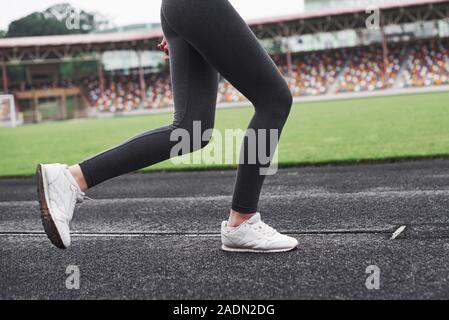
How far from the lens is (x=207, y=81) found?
7.86ft

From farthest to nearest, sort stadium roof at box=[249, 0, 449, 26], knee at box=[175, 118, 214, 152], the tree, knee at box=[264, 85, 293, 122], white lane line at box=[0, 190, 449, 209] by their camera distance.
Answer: the tree → stadium roof at box=[249, 0, 449, 26] → white lane line at box=[0, 190, 449, 209] → knee at box=[175, 118, 214, 152] → knee at box=[264, 85, 293, 122]

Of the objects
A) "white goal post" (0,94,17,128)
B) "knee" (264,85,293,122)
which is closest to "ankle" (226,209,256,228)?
"knee" (264,85,293,122)

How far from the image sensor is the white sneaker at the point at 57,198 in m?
2.20

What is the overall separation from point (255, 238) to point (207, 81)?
0.71 metres

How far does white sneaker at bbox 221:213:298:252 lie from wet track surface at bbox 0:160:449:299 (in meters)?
0.04

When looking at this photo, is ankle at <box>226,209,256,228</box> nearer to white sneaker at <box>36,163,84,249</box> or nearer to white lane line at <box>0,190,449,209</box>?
white sneaker at <box>36,163,84,249</box>

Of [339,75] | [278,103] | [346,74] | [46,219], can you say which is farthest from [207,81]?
[339,75]

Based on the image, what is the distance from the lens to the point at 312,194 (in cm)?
435

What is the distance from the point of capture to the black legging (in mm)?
2158

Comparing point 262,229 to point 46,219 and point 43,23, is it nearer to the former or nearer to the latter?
point 46,219

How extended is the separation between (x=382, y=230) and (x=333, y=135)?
24.9ft

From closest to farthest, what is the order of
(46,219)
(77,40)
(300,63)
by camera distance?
(46,219) < (77,40) < (300,63)

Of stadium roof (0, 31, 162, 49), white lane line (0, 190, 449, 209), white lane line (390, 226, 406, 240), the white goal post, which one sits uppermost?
stadium roof (0, 31, 162, 49)
